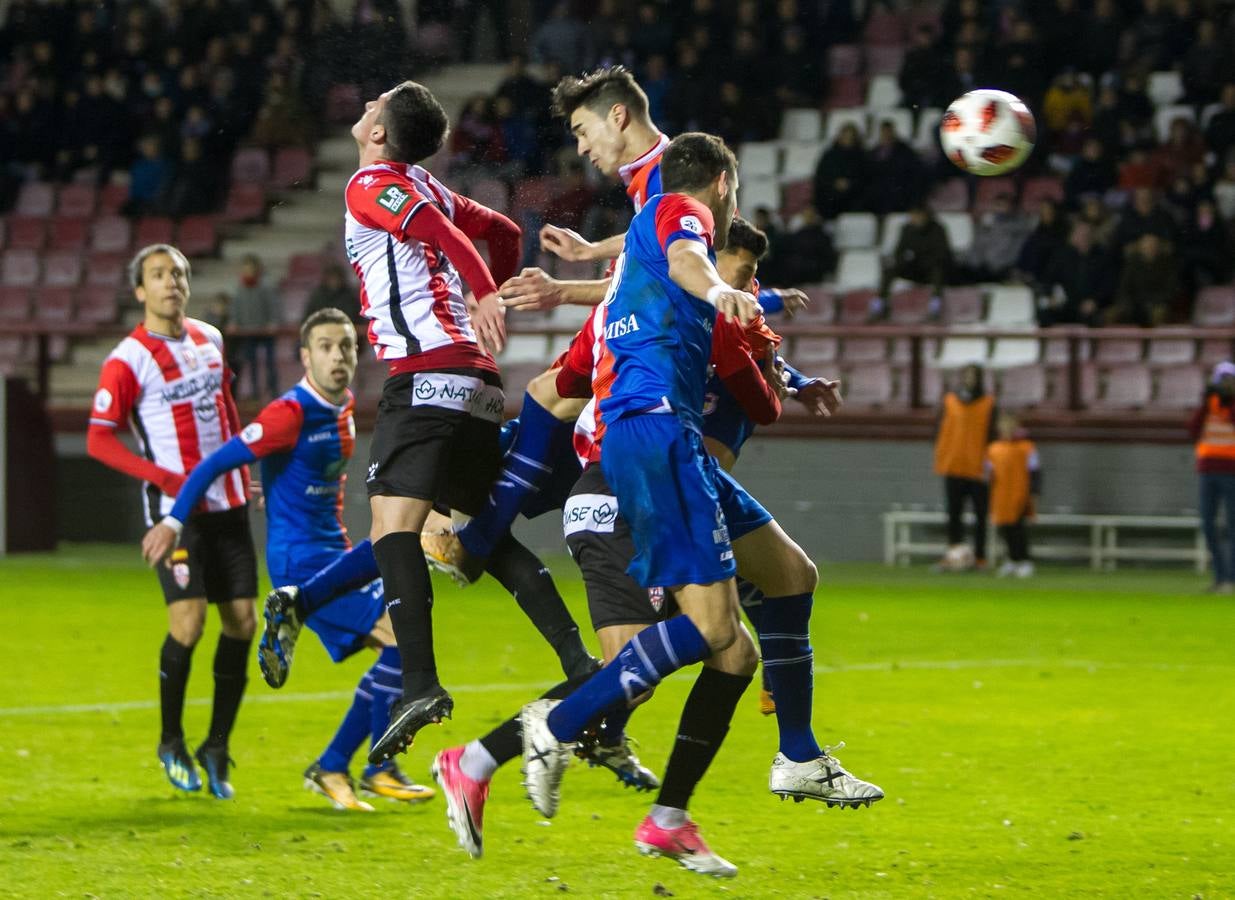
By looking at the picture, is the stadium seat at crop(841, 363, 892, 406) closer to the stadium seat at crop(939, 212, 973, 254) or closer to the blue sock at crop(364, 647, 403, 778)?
the stadium seat at crop(939, 212, 973, 254)

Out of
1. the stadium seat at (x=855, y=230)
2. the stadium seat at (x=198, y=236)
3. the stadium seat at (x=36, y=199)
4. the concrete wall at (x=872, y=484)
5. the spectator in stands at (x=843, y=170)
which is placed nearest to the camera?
the concrete wall at (x=872, y=484)

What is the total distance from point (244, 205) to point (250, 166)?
1.87ft

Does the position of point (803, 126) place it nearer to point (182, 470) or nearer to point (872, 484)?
point (872, 484)

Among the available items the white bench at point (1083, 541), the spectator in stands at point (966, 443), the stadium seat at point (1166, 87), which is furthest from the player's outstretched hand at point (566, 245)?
the stadium seat at point (1166, 87)

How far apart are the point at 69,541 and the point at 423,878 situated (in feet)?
51.3

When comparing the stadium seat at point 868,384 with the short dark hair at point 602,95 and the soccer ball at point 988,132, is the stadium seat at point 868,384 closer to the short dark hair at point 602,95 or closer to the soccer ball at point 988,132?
the soccer ball at point 988,132

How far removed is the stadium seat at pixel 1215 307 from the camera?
1847 cm

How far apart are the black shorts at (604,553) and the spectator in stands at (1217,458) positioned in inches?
425

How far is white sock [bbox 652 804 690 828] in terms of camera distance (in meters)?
5.73

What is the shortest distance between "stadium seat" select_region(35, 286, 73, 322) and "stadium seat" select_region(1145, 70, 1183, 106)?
40.0 feet

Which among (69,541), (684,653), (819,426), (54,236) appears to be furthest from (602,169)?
(54,236)

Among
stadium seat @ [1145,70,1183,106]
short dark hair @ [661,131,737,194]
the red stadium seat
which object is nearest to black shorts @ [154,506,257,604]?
short dark hair @ [661,131,737,194]

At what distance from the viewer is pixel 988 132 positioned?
738cm

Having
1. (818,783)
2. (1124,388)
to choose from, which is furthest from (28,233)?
(818,783)
